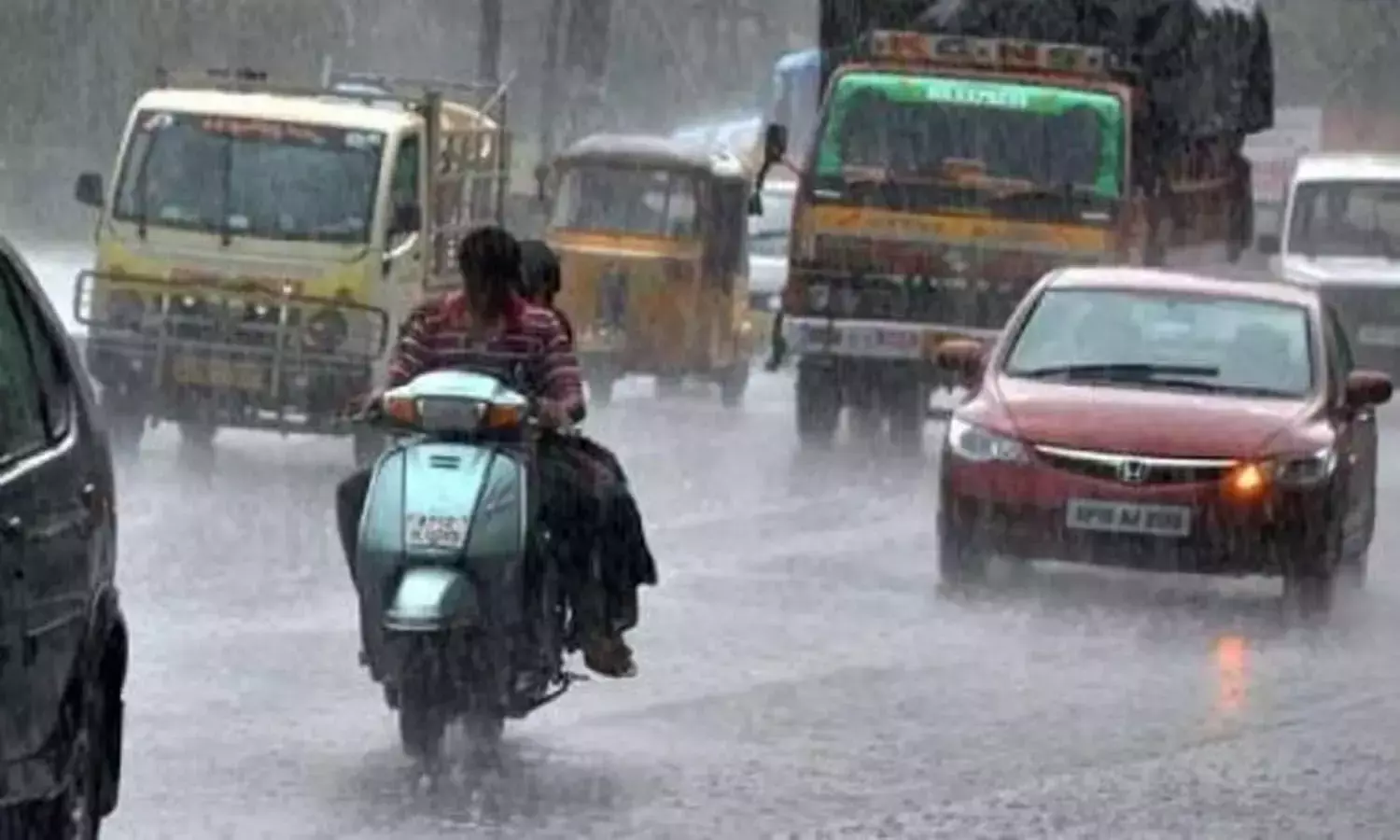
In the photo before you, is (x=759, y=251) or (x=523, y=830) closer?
(x=523, y=830)

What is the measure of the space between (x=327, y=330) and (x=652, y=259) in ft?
29.3

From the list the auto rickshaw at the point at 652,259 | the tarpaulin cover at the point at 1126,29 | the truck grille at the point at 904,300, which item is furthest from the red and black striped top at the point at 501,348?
the auto rickshaw at the point at 652,259

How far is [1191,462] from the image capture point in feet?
56.6

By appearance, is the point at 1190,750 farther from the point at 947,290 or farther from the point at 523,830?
the point at 947,290

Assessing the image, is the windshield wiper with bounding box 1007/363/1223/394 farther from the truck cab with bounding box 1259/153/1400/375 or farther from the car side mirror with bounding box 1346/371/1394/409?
the truck cab with bounding box 1259/153/1400/375

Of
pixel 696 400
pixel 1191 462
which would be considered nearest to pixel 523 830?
pixel 1191 462

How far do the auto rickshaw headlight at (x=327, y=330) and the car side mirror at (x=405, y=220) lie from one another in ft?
2.56

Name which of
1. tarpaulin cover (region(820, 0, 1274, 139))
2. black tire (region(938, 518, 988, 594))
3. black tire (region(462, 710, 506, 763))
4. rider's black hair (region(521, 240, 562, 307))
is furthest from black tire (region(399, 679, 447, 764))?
tarpaulin cover (region(820, 0, 1274, 139))

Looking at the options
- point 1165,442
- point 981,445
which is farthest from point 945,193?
point 1165,442

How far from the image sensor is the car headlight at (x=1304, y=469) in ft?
56.9

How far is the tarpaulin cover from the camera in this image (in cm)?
2895

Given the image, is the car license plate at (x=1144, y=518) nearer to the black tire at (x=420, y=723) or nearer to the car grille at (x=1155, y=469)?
the car grille at (x=1155, y=469)

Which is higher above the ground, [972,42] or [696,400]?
[972,42]

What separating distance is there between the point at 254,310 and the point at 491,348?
11.8 meters
